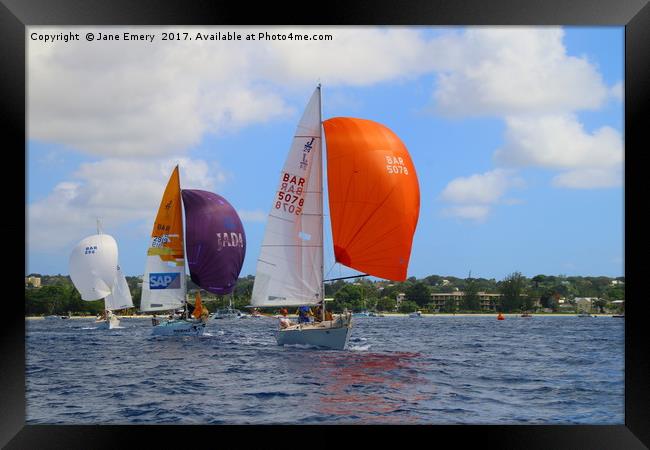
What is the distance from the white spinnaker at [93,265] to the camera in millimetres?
43219

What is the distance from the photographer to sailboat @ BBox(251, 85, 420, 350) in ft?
60.7

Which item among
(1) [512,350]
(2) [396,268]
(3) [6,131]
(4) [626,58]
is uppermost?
(4) [626,58]

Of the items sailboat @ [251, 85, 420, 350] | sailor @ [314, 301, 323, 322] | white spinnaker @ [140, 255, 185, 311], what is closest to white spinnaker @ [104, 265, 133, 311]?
white spinnaker @ [140, 255, 185, 311]

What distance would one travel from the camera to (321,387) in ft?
46.2

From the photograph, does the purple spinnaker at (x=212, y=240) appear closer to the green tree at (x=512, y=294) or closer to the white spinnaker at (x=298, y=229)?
the white spinnaker at (x=298, y=229)

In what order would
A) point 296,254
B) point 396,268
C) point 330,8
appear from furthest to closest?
1. point 296,254
2. point 396,268
3. point 330,8

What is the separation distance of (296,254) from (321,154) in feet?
9.13

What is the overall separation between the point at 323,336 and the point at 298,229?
3.00m

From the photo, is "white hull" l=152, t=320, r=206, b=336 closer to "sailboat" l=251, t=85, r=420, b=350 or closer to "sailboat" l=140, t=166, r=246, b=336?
"sailboat" l=140, t=166, r=246, b=336

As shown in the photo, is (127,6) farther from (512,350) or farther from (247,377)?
(512,350)

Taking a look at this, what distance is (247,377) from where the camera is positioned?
16047 mm

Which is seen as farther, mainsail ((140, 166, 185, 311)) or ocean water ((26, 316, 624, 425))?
mainsail ((140, 166, 185, 311))

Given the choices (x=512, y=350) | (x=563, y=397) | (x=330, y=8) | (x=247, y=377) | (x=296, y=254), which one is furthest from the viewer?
(x=512, y=350)

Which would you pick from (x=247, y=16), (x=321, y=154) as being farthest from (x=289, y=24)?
(x=321, y=154)
